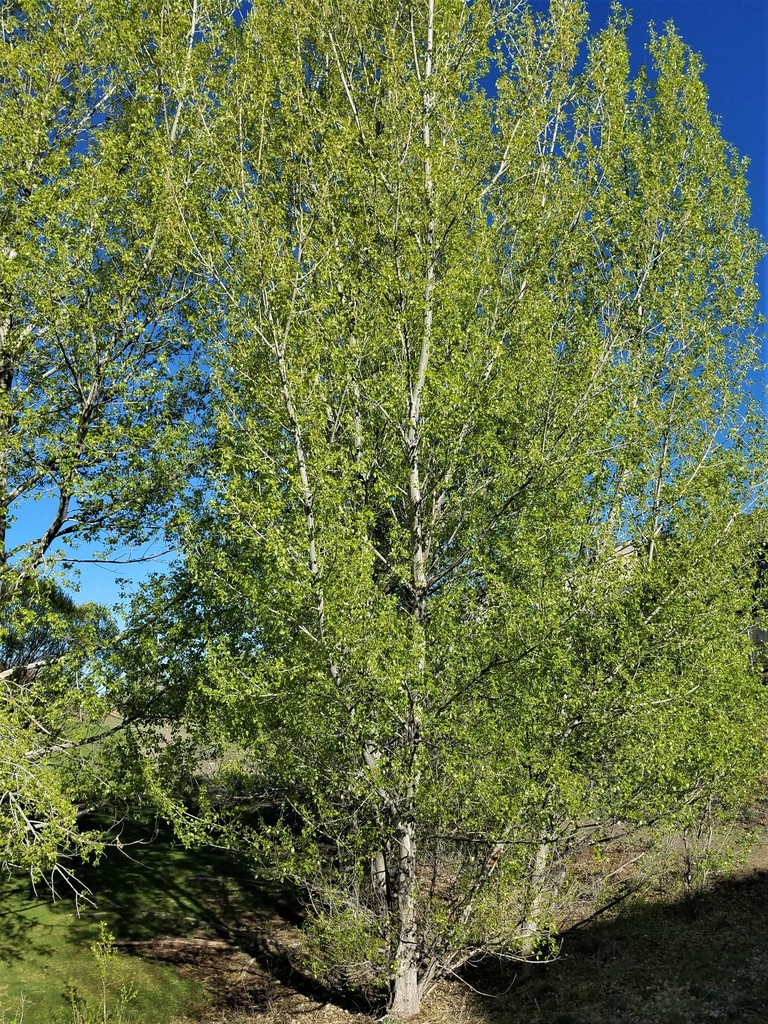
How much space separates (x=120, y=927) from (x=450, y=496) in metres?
9.77

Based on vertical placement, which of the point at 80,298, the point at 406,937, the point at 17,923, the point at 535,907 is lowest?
the point at 17,923

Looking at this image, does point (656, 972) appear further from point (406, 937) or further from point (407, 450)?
point (407, 450)

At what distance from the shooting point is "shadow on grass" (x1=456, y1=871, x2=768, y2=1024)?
937 centimetres

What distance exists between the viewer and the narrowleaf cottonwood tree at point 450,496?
868cm

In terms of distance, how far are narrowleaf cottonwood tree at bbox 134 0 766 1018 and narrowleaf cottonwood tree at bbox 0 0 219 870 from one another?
1.04 meters

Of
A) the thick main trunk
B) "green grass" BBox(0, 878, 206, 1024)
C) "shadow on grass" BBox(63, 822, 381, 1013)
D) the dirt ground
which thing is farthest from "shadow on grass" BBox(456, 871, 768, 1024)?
"green grass" BBox(0, 878, 206, 1024)

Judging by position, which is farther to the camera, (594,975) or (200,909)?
(200,909)

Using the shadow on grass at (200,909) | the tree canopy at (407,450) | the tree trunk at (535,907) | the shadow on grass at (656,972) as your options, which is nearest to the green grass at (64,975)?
the shadow on grass at (200,909)

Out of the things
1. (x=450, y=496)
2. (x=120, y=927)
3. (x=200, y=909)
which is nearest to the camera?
(x=450, y=496)

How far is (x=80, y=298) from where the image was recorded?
10914mm

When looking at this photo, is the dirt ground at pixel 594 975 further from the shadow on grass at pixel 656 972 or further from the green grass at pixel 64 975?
the green grass at pixel 64 975

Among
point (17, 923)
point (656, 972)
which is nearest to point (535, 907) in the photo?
point (656, 972)

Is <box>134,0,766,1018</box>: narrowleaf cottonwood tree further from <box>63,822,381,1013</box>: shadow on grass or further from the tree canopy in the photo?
<box>63,822,381,1013</box>: shadow on grass

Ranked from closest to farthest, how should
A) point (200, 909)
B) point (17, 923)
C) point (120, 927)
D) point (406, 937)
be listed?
point (406, 937)
point (17, 923)
point (120, 927)
point (200, 909)
